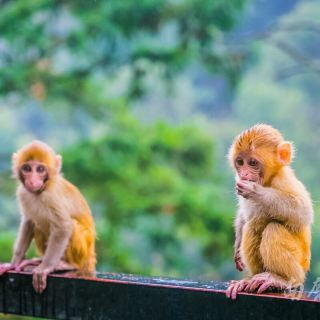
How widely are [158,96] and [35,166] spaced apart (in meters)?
5.55

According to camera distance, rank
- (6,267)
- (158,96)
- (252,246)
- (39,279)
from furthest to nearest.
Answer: (158,96), (6,267), (39,279), (252,246)

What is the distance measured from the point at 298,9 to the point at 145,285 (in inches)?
256

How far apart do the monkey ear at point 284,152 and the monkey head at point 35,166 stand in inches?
57.3

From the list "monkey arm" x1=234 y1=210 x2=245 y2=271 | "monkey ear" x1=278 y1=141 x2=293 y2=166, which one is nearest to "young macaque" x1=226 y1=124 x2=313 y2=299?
"monkey ear" x1=278 y1=141 x2=293 y2=166

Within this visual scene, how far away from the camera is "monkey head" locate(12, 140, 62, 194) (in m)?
3.73

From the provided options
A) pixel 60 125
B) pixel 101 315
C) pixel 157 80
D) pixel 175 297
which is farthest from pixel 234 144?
Result: pixel 60 125

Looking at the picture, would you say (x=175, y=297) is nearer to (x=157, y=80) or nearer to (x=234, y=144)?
(x=234, y=144)

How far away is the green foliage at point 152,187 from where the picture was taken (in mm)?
7711

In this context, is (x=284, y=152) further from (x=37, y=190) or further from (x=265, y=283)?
(x=37, y=190)

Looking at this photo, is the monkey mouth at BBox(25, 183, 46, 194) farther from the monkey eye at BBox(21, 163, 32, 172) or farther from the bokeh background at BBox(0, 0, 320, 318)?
the bokeh background at BBox(0, 0, 320, 318)

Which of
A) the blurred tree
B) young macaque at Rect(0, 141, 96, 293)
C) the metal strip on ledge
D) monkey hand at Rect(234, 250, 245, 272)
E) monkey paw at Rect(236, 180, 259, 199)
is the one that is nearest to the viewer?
the metal strip on ledge

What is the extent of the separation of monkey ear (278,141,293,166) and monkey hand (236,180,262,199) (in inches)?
6.4

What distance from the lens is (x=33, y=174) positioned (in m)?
3.73

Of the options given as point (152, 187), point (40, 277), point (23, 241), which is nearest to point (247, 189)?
point (40, 277)
